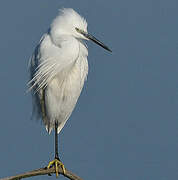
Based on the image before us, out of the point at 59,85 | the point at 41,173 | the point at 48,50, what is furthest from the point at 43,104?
the point at 41,173

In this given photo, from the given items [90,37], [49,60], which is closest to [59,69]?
[49,60]

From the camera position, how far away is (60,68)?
215 inches

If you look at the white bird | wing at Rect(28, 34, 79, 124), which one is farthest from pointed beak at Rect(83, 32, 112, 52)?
wing at Rect(28, 34, 79, 124)

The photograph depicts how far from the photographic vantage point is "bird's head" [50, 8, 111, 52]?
5342mm

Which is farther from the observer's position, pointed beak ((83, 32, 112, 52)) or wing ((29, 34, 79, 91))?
pointed beak ((83, 32, 112, 52))

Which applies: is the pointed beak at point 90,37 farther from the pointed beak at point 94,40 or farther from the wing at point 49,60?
the wing at point 49,60

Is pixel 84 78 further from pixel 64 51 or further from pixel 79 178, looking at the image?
pixel 79 178

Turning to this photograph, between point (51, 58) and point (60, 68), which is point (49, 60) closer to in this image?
point (51, 58)

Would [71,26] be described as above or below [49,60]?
above

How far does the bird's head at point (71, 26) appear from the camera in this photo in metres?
5.34

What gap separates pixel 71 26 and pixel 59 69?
463 millimetres

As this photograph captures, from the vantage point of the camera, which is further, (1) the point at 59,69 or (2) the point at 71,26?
(1) the point at 59,69

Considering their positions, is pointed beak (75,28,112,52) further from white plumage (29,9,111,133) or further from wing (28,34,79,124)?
wing (28,34,79,124)

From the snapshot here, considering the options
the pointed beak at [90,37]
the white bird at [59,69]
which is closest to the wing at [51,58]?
the white bird at [59,69]
